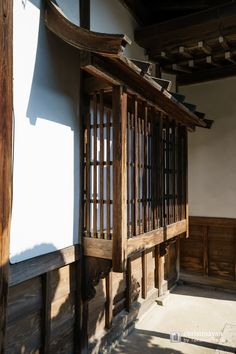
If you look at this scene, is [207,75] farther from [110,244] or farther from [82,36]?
[110,244]

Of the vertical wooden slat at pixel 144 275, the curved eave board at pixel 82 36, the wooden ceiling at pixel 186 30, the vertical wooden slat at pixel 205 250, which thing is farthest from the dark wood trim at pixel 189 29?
the vertical wooden slat at pixel 205 250

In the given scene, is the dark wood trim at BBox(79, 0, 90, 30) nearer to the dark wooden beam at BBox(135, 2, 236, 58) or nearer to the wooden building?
the wooden building

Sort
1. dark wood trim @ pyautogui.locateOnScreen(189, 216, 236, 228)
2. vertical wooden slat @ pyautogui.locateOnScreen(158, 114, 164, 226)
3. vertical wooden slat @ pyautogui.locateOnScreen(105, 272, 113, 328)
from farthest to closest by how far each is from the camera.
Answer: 1. dark wood trim @ pyautogui.locateOnScreen(189, 216, 236, 228)
2. vertical wooden slat @ pyautogui.locateOnScreen(158, 114, 164, 226)
3. vertical wooden slat @ pyautogui.locateOnScreen(105, 272, 113, 328)

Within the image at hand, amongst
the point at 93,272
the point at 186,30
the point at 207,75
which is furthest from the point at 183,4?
the point at 93,272

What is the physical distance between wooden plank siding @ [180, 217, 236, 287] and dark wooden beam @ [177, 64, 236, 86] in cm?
251

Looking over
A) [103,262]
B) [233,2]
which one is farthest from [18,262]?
[233,2]

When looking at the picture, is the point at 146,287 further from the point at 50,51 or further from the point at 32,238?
the point at 50,51

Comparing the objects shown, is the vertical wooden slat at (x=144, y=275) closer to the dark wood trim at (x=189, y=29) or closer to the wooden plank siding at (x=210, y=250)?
the wooden plank siding at (x=210, y=250)

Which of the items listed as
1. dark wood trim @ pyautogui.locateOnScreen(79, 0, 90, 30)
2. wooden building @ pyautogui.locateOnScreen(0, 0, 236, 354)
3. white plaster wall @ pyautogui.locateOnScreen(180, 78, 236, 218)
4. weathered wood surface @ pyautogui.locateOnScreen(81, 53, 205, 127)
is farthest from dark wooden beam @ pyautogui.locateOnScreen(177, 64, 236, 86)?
dark wood trim @ pyautogui.locateOnScreen(79, 0, 90, 30)

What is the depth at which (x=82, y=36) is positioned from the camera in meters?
2.01

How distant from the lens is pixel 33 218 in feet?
6.99

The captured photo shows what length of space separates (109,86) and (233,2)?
78.0 inches

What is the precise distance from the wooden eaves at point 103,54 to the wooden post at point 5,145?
43 cm

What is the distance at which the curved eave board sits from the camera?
→ 6.15 ft
